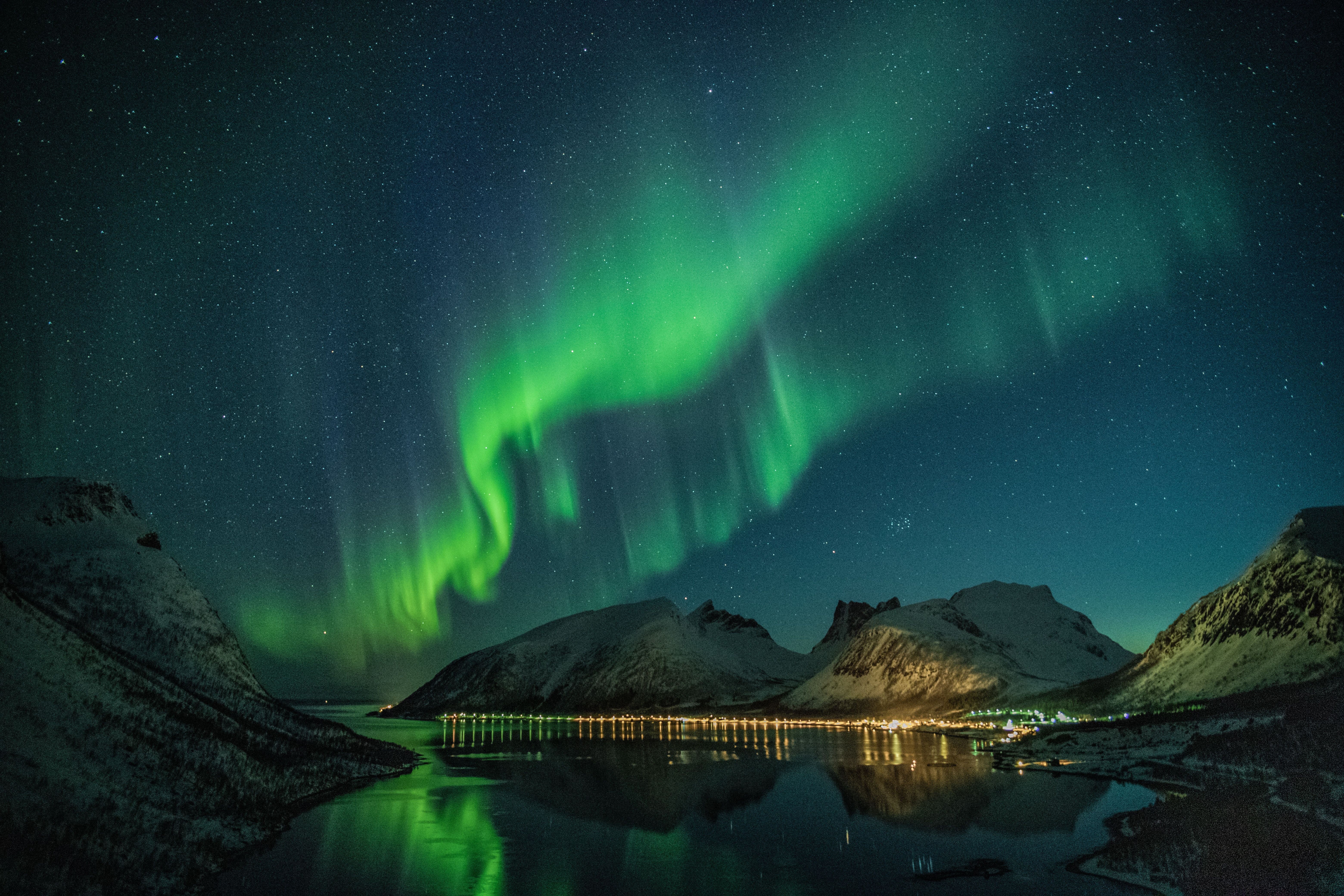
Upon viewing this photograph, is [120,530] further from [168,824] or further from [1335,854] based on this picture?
[1335,854]

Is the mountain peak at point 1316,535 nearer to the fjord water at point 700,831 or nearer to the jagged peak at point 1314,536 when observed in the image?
the jagged peak at point 1314,536

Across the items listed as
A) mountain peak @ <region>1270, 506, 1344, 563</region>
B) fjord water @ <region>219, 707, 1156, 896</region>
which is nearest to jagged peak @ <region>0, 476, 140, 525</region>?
fjord water @ <region>219, 707, 1156, 896</region>

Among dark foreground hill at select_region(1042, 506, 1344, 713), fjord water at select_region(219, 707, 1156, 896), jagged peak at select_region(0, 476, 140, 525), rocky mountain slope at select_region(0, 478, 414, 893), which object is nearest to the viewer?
rocky mountain slope at select_region(0, 478, 414, 893)

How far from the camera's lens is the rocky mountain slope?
27531 millimetres

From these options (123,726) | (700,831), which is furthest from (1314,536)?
(123,726)

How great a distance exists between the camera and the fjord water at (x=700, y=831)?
98.2 feet

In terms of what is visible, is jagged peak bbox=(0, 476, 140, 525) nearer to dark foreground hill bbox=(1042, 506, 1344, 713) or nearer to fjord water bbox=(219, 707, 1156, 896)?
fjord water bbox=(219, 707, 1156, 896)

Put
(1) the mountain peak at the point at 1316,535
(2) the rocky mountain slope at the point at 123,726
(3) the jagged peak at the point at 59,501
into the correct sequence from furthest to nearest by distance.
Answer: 1. (1) the mountain peak at the point at 1316,535
2. (3) the jagged peak at the point at 59,501
3. (2) the rocky mountain slope at the point at 123,726

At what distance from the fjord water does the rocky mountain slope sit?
322 cm

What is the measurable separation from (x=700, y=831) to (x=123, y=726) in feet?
95.0

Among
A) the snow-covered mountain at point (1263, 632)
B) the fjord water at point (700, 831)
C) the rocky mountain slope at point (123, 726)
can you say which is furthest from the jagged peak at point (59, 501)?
the snow-covered mountain at point (1263, 632)

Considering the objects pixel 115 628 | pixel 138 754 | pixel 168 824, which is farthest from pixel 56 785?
pixel 115 628

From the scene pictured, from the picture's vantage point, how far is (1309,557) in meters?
105

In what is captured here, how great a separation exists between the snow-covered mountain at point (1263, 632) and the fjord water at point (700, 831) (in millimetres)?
42485
